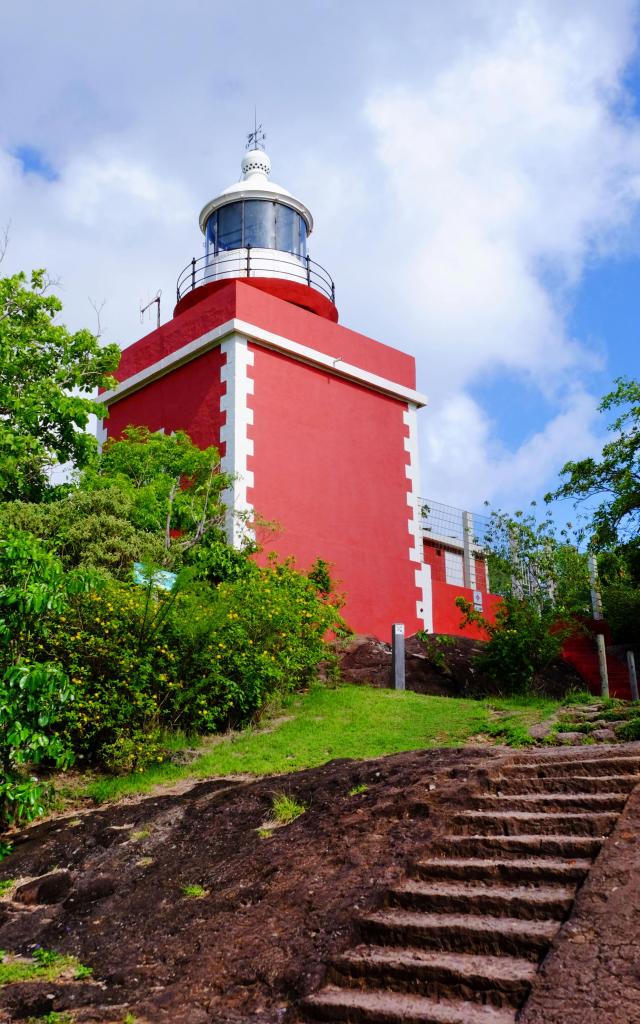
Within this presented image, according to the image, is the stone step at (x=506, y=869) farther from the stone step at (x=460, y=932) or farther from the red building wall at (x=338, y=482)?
the red building wall at (x=338, y=482)

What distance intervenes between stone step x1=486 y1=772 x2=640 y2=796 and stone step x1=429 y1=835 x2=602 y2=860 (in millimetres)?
601

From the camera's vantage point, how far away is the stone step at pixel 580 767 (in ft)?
19.4

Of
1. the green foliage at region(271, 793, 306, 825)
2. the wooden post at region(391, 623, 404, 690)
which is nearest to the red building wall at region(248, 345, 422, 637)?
the wooden post at region(391, 623, 404, 690)

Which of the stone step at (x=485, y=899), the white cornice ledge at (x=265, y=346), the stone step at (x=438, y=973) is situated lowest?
the stone step at (x=438, y=973)

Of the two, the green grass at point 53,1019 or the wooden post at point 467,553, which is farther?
the wooden post at point 467,553

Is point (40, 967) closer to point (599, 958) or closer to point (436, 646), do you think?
point (599, 958)

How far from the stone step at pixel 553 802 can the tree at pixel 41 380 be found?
7171 mm

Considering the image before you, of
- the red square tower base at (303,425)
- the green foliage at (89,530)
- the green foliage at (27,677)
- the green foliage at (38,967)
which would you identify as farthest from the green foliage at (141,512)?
the green foliage at (38,967)

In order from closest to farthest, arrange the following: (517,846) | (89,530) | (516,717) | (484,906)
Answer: (484,906)
(517,846)
(516,717)
(89,530)

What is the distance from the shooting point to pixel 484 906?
4820 millimetres

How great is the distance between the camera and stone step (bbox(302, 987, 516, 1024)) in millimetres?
3969

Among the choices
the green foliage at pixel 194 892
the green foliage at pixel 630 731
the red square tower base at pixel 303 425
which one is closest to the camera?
the green foliage at pixel 194 892

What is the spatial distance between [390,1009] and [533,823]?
1684mm

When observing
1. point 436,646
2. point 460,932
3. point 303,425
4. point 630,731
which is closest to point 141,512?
point 303,425
